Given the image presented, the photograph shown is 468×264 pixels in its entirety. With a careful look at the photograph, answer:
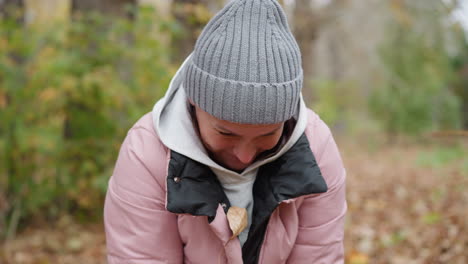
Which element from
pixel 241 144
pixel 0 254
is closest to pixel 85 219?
pixel 0 254

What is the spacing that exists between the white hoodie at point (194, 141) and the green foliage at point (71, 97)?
75.6 inches

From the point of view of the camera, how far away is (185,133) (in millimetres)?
1623

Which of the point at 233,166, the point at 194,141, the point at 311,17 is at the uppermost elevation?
the point at 194,141

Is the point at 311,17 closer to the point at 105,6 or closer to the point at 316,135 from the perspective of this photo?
the point at 105,6

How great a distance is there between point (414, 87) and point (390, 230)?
675 centimetres

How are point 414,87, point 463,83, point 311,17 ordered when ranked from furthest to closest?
point 463,83 < point 414,87 < point 311,17

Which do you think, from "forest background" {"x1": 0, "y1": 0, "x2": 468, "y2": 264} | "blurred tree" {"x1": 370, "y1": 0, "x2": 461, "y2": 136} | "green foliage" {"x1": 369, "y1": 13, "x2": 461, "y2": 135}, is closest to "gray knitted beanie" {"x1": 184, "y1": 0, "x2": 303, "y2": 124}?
"forest background" {"x1": 0, "y1": 0, "x2": 468, "y2": 264}

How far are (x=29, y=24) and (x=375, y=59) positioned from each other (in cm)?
862

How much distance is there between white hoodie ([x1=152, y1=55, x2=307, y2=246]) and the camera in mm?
1605

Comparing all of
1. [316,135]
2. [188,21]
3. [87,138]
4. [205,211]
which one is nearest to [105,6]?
[188,21]

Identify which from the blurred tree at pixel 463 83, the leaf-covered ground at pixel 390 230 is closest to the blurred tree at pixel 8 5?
the leaf-covered ground at pixel 390 230

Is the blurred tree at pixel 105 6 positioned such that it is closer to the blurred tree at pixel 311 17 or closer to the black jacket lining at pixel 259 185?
the black jacket lining at pixel 259 185

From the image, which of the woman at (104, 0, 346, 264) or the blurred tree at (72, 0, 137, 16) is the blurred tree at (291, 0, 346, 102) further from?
the woman at (104, 0, 346, 264)

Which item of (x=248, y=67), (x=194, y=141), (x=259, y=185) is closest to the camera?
(x=248, y=67)
